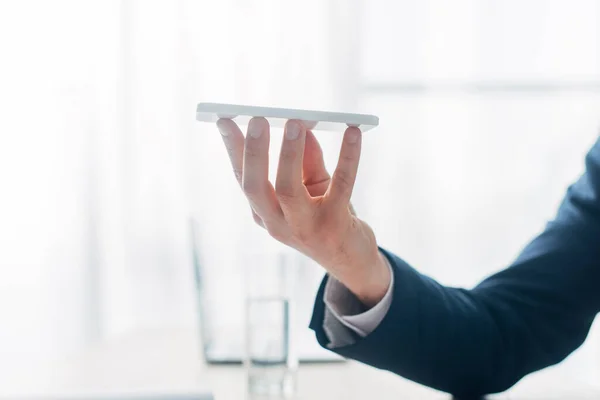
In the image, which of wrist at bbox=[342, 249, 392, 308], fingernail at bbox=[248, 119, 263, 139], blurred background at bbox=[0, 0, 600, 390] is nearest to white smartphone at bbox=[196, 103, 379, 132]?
fingernail at bbox=[248, 119, 263, 139]

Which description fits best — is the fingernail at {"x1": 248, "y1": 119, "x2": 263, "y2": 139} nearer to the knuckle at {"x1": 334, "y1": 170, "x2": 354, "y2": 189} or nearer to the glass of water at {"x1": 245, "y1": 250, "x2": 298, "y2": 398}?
the knuckle at {"x1": 334, "y1": 170, "x2": 354, "y2": 189}

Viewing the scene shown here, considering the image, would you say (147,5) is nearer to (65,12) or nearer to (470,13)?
(65,12)

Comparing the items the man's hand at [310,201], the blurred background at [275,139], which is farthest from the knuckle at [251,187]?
the blurred background at [275,139]

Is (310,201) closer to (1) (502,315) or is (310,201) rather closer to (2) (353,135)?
(2) (353,135)

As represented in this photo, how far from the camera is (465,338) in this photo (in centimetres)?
70

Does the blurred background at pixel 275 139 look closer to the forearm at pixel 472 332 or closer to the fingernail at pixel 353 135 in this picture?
the forearm at pixel 472 332

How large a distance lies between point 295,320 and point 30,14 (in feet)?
3.43

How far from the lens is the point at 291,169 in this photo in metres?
0.53

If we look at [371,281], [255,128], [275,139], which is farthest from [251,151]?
[275,139]

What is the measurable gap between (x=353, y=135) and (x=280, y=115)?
0.07 meters

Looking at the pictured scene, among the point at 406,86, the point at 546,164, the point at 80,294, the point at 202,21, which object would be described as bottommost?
the point at 80,294

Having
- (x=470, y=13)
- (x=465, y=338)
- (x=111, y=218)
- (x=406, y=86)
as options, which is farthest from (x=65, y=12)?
(x=465, y=338)

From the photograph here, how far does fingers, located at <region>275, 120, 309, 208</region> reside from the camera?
521 mm

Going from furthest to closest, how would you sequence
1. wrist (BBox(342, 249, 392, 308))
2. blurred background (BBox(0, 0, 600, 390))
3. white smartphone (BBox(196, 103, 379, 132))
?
blurred background (BBox(0, 0, 600, 390)) < wrist (BBox(342, 249, 392, 308)) < white smartphone (BBox(196, 103, 379, 132))
